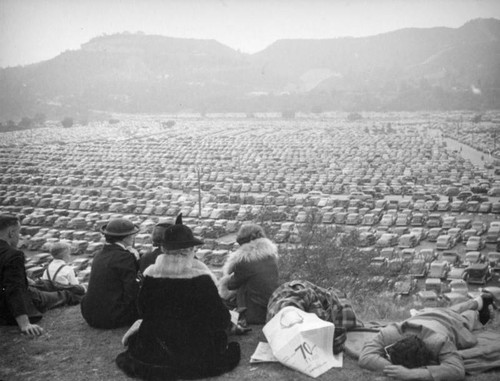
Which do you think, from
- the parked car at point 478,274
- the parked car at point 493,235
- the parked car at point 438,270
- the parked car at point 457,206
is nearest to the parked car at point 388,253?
the parked car at point 438,270

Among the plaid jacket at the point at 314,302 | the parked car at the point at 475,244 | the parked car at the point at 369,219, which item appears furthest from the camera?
the parked car at the point at 369,219

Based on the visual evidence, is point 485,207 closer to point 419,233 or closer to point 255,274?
point 419,233

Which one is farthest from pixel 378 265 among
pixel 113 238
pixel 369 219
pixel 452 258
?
pixel 113 238

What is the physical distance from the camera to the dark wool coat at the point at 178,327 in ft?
12.1

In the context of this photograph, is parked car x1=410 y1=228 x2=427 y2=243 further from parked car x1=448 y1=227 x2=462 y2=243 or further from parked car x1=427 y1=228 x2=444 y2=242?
parked car x1=448 y1=227 x2=462 y2=243

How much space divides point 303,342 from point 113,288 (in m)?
1.63

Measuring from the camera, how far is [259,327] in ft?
15.6

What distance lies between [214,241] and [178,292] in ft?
59.8

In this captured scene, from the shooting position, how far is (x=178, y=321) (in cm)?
371

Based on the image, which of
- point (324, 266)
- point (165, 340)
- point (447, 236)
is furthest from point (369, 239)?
point (165, 340)

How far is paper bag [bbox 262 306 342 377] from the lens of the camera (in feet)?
12.7

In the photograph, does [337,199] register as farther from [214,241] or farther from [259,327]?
[259,327]

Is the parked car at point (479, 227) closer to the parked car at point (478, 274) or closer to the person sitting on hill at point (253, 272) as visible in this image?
the parked car at point (478, 274)

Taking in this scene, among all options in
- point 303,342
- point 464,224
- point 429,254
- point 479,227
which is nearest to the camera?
point 303,342
